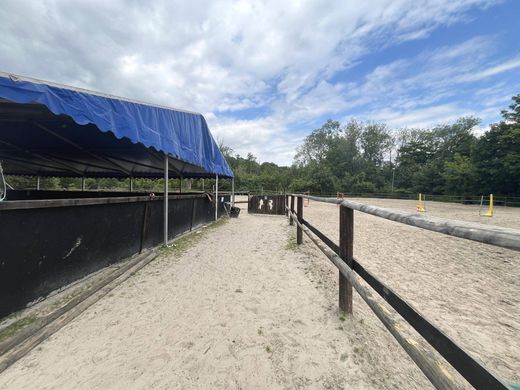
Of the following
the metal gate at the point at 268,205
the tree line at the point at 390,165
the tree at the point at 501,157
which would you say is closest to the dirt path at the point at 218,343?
the metal gate at the point at 268,205

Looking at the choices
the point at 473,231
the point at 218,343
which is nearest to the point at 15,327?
the point at 218,343

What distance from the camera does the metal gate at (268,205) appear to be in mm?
12875

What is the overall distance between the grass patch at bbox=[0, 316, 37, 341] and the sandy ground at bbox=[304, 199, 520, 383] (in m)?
3.31

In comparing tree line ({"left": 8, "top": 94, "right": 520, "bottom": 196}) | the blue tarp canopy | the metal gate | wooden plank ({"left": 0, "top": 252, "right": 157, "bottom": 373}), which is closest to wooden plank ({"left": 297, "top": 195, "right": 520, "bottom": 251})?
wooden plank ({"left": 0, "top": 252, "right": 157, "bottom": 373})

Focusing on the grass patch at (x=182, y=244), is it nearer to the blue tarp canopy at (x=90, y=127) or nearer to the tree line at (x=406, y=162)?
the blue tarp canopy at (x=90, y=127)

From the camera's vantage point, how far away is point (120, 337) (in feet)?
7.39

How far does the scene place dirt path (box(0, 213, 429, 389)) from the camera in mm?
1770

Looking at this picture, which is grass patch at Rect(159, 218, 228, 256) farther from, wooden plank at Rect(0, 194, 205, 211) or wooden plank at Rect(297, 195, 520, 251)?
wooden plank at Rect(297, 195, 520, 251)

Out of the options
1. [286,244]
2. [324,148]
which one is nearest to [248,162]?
[324,148]

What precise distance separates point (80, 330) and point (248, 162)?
60.5 metres

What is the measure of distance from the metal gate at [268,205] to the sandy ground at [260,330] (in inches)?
328

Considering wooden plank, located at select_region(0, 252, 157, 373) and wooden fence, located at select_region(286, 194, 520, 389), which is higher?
wooden fence, located at select_region(286, 194, 520, 389)

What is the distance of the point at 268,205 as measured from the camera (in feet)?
42.7

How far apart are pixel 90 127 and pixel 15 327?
10.4 feet
